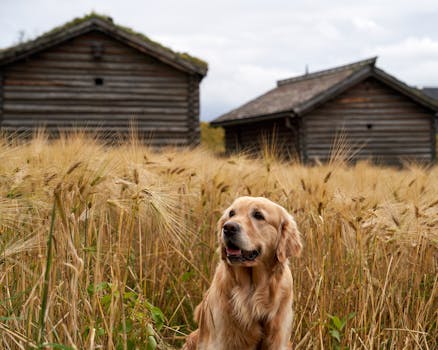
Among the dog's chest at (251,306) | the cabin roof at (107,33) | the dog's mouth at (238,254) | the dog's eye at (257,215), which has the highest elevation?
the cabin roof at (107,33)

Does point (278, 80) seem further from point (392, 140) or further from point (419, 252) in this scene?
point (419, 252)

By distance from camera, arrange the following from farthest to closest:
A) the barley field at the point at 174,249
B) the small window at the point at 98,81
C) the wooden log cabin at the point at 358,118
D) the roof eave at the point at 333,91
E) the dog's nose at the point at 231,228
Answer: the wooden log cabin at the point at 358,118 → the roof eave at the point at 333,91 → the small window at the point at 98,81 → the dog's nose at the point at 231,228 → the barley field at the point at 174,249

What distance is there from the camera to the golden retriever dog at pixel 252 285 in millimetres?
2787

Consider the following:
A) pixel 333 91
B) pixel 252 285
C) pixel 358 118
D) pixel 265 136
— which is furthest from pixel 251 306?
pixel 358 118

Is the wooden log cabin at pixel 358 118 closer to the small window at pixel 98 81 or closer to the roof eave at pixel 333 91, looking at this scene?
the roof eave at pixel 333 91

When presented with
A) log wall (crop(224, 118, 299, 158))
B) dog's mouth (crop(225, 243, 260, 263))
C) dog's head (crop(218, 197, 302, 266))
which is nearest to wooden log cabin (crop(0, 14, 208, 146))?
log wall (crop(224, 118, 299, 158))

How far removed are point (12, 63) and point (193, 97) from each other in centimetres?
557

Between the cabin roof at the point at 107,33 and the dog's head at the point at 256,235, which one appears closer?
the dog's head at the point at 256,235

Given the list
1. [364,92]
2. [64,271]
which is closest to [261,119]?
[364,92]

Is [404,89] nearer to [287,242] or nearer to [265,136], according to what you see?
[265,136]

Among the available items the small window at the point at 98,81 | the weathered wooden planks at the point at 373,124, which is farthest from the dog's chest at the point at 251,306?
the weathered wooden planks at the point at 373,124

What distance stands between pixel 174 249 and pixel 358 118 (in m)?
17.8

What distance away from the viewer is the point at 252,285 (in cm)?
290

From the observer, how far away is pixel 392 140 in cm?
2050
